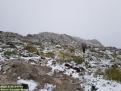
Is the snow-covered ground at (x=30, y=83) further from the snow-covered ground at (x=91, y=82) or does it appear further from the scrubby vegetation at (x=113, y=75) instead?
the scrubby vegetation at (x=113, y=75)

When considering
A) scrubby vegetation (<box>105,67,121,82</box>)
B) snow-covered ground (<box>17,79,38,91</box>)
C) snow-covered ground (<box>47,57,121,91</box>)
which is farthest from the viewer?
scrubby vegetation (<box>105,67,121,82</box>)

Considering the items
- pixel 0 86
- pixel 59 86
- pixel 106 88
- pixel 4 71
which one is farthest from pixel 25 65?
pixel 106 88

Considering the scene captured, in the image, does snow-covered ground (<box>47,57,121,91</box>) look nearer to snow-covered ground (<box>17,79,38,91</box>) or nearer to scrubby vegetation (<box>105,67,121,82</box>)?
scrubby vegetation (<box>105,67,121,82</box>)

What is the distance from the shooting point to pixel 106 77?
1923cm

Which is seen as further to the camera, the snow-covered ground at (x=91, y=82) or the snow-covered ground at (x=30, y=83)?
the snow-covered ground at (x=91, y=82)

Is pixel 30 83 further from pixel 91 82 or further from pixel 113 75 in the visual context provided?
pixel 113 75

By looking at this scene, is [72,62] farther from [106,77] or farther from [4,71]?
[4,71]

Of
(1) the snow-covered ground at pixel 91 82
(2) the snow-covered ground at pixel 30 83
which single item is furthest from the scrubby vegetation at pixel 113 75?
(2) the snow-covered ground at pixel 30 83

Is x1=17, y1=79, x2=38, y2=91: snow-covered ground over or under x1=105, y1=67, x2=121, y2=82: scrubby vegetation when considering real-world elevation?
under

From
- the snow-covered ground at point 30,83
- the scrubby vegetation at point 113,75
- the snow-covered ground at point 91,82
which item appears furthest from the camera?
the scrubby vegetation at point 113,75

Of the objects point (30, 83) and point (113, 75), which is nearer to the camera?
point (30, 83)

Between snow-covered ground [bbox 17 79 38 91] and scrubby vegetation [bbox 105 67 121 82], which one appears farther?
scrubby vegetation [bbox 105 67 121 82]

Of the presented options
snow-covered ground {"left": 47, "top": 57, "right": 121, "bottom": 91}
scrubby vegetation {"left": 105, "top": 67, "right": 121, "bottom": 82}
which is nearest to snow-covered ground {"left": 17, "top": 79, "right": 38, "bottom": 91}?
snow-covered ground {"left": 47, "top": 57, "right": 121, "bottom": 91}

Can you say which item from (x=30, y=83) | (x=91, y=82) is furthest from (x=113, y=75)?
(x=30, y=83)
